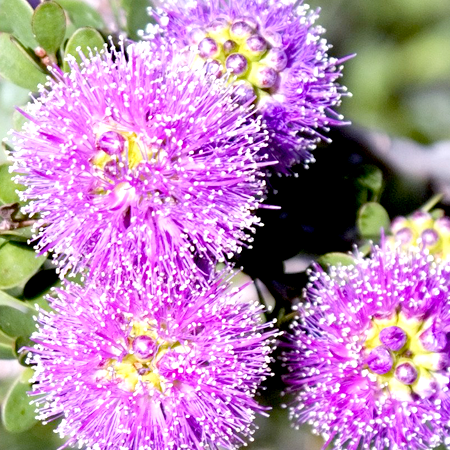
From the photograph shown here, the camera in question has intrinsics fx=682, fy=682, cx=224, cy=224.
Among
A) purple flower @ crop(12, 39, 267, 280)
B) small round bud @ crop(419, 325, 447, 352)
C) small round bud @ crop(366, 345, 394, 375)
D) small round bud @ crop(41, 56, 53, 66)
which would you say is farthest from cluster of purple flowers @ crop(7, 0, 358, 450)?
small round bud @ crop(419, 325, 447, 352)

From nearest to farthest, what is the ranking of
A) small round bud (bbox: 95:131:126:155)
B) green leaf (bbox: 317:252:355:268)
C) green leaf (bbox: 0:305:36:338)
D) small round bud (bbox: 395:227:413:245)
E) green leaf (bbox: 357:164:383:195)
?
1. small round bud (bbox: 95:131:126:155)
2. green leaf (bbox: 0:305:36:338)
3. green leaf (bbox: 317:252:355:268)
4. small round bud (bbox: 395:227:413:245)
5. green leaf (bbox: 357:164:383:195)

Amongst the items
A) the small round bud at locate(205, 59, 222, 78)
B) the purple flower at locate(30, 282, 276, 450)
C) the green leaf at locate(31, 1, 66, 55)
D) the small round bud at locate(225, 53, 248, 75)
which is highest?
the green leaf at locate(31, 1, 66, 55)

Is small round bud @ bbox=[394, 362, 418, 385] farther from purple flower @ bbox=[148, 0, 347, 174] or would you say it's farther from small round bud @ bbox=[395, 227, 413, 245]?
purple flower @ bbox=[148, 0, 347, 174]

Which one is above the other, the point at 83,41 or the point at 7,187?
the point at 83,41

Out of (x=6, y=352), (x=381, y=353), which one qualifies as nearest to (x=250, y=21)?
(x=381, y=353)

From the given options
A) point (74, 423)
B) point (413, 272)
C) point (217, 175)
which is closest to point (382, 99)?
point (413, 272)

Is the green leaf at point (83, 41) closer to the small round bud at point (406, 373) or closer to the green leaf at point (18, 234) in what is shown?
the green leaf at point (18, 234)

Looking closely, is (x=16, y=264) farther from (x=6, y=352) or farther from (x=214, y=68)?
(x=214, y=68)
